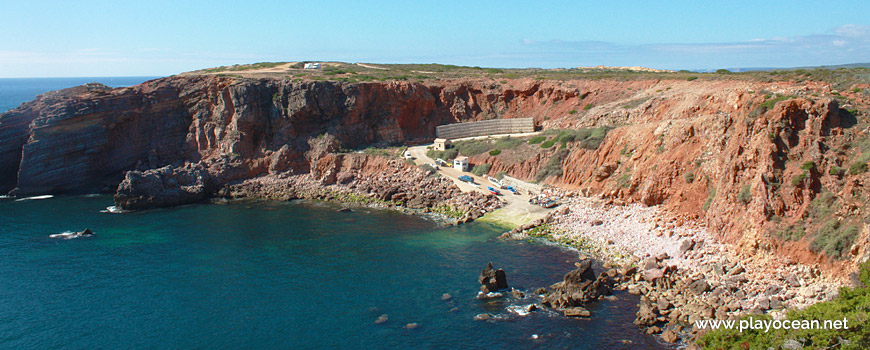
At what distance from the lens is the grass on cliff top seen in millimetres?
24391

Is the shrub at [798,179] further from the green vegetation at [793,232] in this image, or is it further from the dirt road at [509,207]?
the dirt road at [509,207]

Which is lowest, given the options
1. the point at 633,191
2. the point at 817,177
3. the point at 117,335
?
the point at 117,335

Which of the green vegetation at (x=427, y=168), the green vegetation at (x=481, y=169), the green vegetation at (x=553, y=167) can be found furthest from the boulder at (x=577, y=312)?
the green vegetation at (x=427, y=168)

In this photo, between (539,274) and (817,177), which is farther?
(539,274)

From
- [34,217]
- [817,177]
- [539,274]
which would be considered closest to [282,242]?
[539,274]

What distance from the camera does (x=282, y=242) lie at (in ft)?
167

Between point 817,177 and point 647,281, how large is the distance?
12778mm

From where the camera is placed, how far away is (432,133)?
3191 inches

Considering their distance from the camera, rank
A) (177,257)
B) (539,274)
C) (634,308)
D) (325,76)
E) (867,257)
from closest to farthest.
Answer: (867,257) → (634,308) → (539,274) → (177,257) → (325,76)

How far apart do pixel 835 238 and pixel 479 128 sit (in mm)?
48590

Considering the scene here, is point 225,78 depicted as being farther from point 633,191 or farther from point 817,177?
point 817,177

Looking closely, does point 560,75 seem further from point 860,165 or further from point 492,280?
point 492,280

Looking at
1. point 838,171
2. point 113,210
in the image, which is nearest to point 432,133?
point 113,210

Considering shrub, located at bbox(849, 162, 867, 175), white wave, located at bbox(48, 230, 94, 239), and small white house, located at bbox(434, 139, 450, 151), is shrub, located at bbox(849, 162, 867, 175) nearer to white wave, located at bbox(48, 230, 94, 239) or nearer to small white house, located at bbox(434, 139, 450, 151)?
small white house, located at bbox(434, 139, 450, 151)
